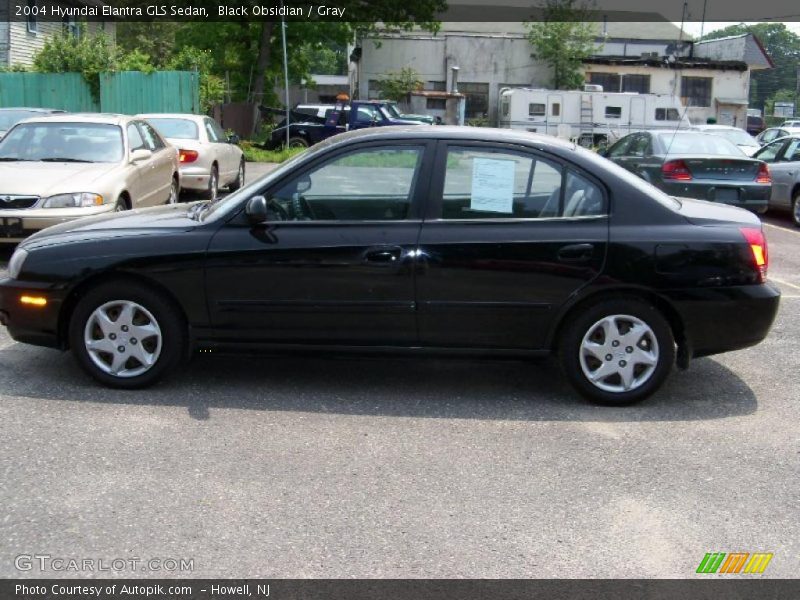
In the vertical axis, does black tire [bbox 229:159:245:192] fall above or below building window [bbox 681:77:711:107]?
below

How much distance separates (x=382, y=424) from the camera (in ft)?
17.1

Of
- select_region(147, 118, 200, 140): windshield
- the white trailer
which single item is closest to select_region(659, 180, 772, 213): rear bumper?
select_region(147, 118, 200, 140): windshield

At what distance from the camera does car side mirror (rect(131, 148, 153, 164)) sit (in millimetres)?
10753

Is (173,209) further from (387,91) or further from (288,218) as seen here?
(387,91)

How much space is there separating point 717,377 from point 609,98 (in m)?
36.1

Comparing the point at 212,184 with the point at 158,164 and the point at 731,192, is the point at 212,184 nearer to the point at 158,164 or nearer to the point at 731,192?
the point at 158,164

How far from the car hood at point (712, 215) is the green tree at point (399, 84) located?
4301 centimetres

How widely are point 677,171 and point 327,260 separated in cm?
894

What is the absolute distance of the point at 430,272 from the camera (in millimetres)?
5426

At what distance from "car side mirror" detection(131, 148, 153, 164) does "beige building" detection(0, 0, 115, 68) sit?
19.4 metres

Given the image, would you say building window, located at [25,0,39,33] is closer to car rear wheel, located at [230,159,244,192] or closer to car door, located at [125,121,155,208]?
car rear wheel, located at [230,159,244,192]

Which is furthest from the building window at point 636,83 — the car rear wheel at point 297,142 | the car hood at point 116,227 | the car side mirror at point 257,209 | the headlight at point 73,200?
the car side mirror at point 257,209

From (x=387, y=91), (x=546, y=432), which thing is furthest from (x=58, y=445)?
(x=387, y=91)

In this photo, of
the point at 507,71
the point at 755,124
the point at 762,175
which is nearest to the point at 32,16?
the point at 762,175
